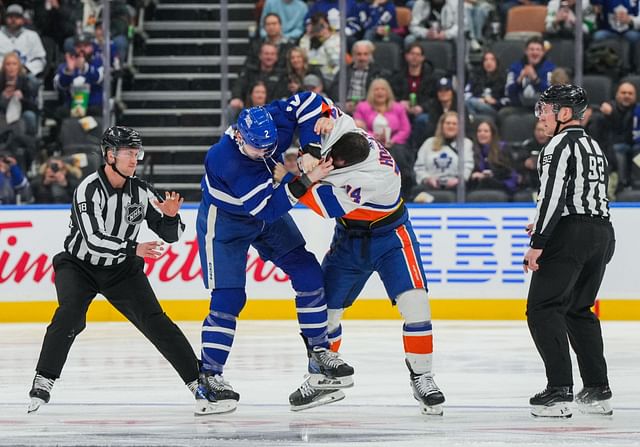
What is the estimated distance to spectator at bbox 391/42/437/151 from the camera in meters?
11.4

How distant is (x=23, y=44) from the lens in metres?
11.9

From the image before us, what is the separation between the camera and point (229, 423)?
5.79 m

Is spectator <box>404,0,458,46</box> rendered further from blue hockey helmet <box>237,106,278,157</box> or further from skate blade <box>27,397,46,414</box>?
skate blade <box>27,397,46,414</box>

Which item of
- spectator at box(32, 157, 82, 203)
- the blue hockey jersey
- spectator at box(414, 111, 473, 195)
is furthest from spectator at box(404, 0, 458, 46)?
the blue hockey jersey

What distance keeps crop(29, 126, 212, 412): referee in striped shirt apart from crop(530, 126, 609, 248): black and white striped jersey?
1.68 m

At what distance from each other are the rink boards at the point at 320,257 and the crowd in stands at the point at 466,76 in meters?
0.35

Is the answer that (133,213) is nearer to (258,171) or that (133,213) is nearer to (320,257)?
(258,171)

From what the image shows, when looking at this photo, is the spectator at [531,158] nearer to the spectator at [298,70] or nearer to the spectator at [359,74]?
the spectator at [359,74]

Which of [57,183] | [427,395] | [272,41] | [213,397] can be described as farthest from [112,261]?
[272,41]

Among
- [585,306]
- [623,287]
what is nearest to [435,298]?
[623,287]

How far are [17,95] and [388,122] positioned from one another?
3.19 m

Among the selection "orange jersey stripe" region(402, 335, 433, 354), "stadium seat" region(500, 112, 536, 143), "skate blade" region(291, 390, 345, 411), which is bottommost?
"skate blade" region(291, 390, 345, 411)

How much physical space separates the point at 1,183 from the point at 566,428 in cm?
690

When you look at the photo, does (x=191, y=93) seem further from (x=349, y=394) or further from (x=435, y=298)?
(x=349, y=394)
